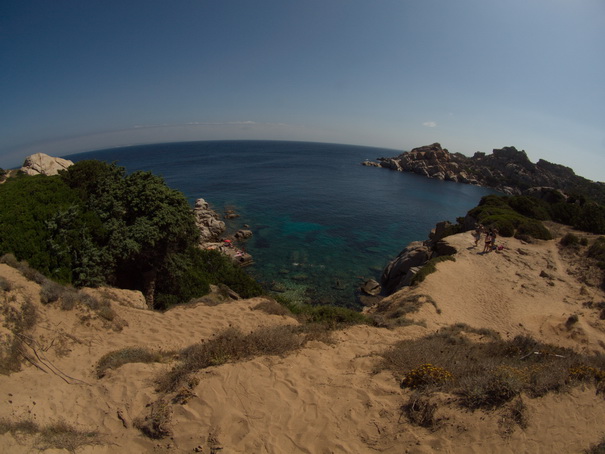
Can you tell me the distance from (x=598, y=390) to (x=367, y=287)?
18.7 metres

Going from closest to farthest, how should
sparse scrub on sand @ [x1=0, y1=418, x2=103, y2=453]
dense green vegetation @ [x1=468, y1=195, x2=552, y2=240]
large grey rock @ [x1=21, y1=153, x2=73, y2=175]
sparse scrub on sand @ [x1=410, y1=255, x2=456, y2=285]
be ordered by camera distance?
sparse scrub on sand @ [x1=0, y1=418, x2=103, y2=453], sparse scrub on sand @ [x1=410, y1=255, x2=456, y2=285], dense green vegetation @ [x1=468, y1=195, x2=552, y2=240], large grey rock @ [x1=21, y1=153, x2=73, y2=175]

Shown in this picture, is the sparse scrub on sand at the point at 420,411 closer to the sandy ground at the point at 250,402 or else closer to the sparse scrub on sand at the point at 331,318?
the sandy ground at the point at 250,402

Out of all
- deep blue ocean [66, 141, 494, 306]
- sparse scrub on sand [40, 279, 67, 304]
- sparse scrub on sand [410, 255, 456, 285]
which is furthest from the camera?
deep blue ocean [66, 141, 494, 306]

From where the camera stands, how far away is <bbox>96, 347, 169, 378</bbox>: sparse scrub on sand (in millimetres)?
7711

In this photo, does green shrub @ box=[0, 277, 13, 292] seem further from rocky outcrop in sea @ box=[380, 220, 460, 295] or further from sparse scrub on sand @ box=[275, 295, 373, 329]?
rocky outcrop in sea @ box=[380, 220, 460, 295]

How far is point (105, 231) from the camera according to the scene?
44.9 feet

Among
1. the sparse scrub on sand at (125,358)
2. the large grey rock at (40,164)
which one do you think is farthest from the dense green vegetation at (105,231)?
the large grey rock at (40,164)

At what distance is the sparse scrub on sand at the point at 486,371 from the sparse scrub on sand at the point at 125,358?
6.77 m

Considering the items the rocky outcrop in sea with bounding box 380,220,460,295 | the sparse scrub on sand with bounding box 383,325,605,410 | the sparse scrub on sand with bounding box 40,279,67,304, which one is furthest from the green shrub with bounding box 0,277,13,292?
the rocky outcrop in sea with bounding box 380,220,460,295

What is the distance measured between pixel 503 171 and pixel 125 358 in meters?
141

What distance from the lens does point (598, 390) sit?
586 centimetres

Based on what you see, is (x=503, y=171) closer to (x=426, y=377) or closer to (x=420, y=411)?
(x=426, y=377)

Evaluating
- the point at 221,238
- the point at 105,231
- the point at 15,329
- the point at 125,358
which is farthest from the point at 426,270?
the point at 221,238

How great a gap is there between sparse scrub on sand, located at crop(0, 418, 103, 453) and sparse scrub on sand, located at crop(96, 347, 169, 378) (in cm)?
209
